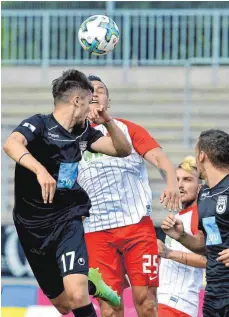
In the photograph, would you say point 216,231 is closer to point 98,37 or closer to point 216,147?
point 216,147

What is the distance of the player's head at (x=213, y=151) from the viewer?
21.9 feet

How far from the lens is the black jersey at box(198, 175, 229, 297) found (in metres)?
6.54

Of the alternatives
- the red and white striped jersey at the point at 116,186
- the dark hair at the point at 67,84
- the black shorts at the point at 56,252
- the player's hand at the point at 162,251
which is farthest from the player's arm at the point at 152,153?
the dark hair at the point at 67,84

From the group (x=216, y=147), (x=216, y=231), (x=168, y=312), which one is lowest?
(x=168, y=312)

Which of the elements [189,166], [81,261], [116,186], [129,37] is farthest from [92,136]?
[129,37]

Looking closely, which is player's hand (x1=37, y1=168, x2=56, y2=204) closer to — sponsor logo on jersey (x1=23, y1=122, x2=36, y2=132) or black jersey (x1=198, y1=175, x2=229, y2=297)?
sponsor logo on jersey (x1=23, y1=122, x2=36, y2=132)

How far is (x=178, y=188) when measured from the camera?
7.85 meters

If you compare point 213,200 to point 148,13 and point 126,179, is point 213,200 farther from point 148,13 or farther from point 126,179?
point 148,13

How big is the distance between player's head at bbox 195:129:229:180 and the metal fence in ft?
35.4

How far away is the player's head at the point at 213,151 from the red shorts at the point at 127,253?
1696mm

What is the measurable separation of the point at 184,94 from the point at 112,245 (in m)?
9.15

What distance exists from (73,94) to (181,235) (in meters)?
1.30

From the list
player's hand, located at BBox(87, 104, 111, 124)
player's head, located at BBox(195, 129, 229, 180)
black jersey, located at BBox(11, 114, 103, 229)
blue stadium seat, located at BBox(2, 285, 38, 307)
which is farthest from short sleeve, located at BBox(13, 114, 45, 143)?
blue stadium seat, located at BBox(2, 285, 38, 307)

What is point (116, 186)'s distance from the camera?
8.41m
